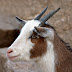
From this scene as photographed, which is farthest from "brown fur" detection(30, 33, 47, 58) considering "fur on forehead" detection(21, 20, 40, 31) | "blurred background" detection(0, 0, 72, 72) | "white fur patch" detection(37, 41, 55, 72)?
"blurred background" detection(0, 0, 72, 72)

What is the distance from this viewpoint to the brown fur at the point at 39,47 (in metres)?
3.42

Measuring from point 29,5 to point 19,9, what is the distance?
2195 millimetres

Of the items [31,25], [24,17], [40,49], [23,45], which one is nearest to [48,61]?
[40,49]

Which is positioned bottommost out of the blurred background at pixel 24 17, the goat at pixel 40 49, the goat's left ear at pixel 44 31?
the blurred background at pixel 24 17

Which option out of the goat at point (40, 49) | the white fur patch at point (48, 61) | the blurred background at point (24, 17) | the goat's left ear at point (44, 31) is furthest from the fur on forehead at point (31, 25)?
the blurred background at point (24, 17)

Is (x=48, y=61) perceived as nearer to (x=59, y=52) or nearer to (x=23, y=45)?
(x=59, y=52)

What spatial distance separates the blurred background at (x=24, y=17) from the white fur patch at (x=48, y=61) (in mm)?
1225

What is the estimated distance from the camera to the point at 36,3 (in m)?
8.41

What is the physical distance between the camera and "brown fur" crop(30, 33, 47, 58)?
3.42 meters

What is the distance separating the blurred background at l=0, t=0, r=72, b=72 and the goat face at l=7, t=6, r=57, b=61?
4.58 ft

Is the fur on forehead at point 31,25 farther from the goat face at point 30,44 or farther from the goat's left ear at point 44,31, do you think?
the goat's left ear at point 44,31

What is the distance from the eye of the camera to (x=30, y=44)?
11.1ft

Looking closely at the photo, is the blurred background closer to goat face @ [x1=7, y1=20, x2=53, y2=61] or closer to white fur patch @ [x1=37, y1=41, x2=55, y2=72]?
white fur patch @ [x1=37, y1=41, x2=55, y2=72]

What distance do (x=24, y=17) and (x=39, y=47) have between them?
3.76 m
